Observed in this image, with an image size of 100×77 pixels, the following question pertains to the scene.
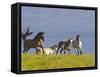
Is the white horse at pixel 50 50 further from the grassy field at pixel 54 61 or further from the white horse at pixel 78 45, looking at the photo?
the white horse at pixel 78 45

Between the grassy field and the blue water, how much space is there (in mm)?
62

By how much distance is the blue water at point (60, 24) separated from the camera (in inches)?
77.7

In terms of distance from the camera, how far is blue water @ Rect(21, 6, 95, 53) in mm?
1974

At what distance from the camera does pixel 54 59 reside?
2049 mm

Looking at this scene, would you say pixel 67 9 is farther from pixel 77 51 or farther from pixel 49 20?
pixel 77 51

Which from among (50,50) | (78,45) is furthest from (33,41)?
(78,45)

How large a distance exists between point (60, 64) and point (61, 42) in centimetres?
17

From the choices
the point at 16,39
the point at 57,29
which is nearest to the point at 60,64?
the point at 57,29

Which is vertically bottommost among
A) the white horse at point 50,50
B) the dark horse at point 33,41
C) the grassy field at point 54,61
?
the grassy field at point 54,61

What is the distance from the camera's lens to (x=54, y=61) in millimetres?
2051

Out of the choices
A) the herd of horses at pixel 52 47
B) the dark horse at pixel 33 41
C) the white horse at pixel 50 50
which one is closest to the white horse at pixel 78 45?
the herd of horses at pixel 52 47

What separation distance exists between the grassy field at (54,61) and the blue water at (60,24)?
62 mm

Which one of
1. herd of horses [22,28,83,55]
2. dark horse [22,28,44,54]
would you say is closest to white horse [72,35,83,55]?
herd of horses [22,28,83,55]

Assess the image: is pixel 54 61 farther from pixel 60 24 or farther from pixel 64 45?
pixel 60 24
